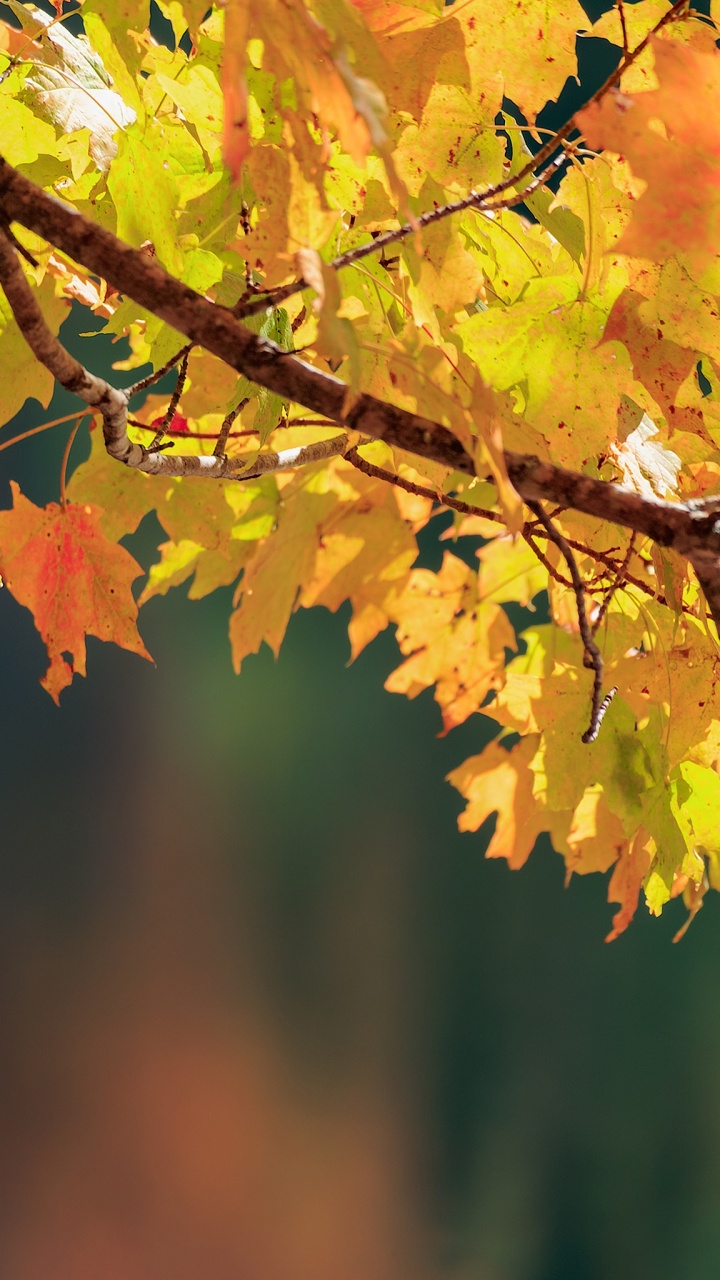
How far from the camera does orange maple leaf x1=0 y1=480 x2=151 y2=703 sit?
0.52 m

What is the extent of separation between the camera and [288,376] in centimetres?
26

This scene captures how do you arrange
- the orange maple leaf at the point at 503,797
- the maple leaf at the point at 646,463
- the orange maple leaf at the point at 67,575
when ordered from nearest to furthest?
the maple leaf at the point at 646,463, the orange maple leaf at the point at 67,575, the orange maple leaf at the point at 503,797

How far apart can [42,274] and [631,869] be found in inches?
19.9

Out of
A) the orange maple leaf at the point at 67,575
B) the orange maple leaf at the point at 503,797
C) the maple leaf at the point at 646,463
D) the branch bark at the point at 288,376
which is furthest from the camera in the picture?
the orange maple leaf at the point at 503,797

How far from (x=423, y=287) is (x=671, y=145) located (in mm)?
112

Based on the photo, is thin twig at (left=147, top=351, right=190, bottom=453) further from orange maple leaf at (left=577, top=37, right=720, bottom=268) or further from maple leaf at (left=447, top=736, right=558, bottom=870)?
maple leaf at (left=447, top=736, right=558, bottom=870)

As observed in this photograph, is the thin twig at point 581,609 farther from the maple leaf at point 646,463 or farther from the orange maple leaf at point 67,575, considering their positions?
the orange maple leaf at point 67,575

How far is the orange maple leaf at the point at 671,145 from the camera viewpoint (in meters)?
0.28

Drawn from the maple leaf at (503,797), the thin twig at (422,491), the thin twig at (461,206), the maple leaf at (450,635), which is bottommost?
the maple leaf at (503,797)

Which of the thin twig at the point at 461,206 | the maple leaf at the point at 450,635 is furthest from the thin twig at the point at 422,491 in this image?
the maple leaf at the point at 450,635

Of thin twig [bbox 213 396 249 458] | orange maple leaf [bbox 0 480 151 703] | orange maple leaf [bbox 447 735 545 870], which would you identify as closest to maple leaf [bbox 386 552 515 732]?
orange maple leaf [bbox 447 735 545 870]

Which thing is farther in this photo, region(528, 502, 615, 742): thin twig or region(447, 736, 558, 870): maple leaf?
region(447, 736, 558, 870): maple leaf

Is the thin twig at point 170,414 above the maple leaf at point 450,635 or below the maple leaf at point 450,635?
above

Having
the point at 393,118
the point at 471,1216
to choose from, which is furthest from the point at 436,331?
the point at 471,1216
